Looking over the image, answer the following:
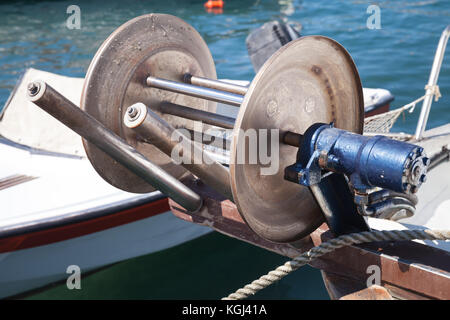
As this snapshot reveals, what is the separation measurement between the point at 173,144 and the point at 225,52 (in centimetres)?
925

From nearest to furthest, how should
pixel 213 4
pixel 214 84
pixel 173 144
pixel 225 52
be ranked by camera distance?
pixel 173 144
pixel 214 84
pixel 225 52
pixel 213 4

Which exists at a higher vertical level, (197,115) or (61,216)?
(197,115)

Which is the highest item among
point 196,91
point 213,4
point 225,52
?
point 213,4

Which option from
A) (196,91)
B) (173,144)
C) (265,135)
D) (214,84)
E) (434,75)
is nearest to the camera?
(173,144)

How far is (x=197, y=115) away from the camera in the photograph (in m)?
2.27

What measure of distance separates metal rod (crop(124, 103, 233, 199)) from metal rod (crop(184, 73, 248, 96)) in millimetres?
418

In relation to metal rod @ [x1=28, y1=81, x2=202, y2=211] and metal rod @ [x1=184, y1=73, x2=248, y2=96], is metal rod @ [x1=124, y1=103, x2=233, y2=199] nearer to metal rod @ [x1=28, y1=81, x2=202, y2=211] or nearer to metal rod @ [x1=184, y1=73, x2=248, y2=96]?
metal rod @ [x1=28, y1=81, x2=202, y2=211]

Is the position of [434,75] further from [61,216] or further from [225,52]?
[225,52]

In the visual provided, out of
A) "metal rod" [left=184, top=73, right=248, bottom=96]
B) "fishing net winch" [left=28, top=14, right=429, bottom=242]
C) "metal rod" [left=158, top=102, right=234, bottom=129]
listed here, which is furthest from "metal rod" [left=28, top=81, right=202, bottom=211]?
"metal rod" [left=184, top=73, right=248, bottom=96]

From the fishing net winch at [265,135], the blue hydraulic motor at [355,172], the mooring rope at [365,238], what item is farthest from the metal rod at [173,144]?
the mooring rope at [365,238]

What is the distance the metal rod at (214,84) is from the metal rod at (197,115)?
Result: 116mm

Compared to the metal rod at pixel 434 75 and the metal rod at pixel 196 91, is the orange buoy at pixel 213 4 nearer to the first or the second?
the metal rod at pixel 434 75

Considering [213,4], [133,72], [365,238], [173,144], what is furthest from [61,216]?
[213,4]

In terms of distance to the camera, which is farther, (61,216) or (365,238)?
(61,216)
